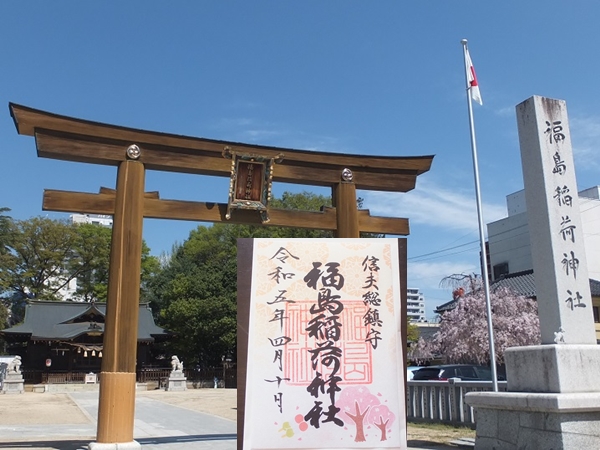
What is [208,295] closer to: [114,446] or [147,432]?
[147,432]

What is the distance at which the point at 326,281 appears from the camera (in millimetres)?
4625

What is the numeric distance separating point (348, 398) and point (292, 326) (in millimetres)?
714

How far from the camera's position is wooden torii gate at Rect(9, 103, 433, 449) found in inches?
344

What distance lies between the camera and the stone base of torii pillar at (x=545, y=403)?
18.4ft

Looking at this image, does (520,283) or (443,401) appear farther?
(520,283)

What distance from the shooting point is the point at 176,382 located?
33125 mm

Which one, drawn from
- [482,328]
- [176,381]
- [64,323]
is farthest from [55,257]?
[482,328]

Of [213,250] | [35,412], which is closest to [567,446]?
[35,412]

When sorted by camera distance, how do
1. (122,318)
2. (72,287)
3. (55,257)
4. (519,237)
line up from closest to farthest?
(122,318) → (519,237) → (55,257) → (72,287)

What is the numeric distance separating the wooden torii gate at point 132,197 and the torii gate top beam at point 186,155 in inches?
0.6

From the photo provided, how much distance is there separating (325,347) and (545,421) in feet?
9.41

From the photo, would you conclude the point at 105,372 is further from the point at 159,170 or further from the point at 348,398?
the point at 348,398

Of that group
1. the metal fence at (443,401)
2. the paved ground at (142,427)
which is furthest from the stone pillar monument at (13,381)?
the metal fence at (443,401)

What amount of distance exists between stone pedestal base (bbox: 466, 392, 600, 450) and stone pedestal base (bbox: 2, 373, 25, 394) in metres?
31.5
